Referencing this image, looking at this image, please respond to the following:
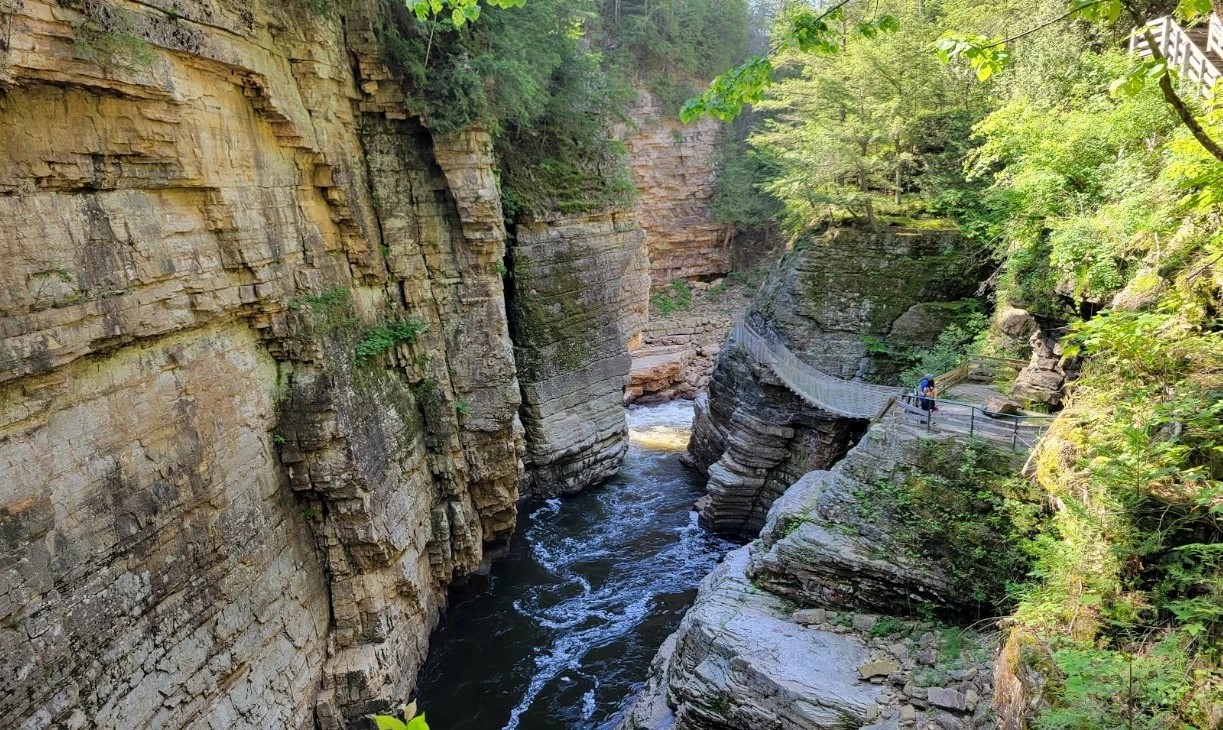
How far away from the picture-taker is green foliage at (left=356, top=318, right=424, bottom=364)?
1152 cm

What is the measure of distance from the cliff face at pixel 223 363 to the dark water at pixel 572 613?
106 centimetres

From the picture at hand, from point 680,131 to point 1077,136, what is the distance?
25.6 m

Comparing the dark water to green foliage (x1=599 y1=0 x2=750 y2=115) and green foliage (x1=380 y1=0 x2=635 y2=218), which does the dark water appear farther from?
green foliage (x1=599 y1=0 x2=750 y2=115)

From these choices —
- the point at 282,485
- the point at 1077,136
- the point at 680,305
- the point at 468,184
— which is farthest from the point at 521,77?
the point at 680,305

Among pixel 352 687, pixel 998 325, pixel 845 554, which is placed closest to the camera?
pixel 845 554

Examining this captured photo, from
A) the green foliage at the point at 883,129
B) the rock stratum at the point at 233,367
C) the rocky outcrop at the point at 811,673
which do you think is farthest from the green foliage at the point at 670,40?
the rocky outcrop at the point at 811,673

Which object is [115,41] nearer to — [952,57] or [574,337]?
[952,57]

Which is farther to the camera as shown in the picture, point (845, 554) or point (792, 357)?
point (792, 357)

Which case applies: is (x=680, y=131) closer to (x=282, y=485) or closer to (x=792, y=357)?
(x=792, y=357)

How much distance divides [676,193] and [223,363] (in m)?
30.0

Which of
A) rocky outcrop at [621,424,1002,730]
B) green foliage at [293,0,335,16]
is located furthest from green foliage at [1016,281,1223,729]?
green foliage at [293,0,335,16]

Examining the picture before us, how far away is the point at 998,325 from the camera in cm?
1472

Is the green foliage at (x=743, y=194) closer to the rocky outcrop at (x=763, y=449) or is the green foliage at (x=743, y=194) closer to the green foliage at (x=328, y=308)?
the rocky outcrop at (x=763, y=449)

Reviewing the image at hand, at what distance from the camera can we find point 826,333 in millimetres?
17984
